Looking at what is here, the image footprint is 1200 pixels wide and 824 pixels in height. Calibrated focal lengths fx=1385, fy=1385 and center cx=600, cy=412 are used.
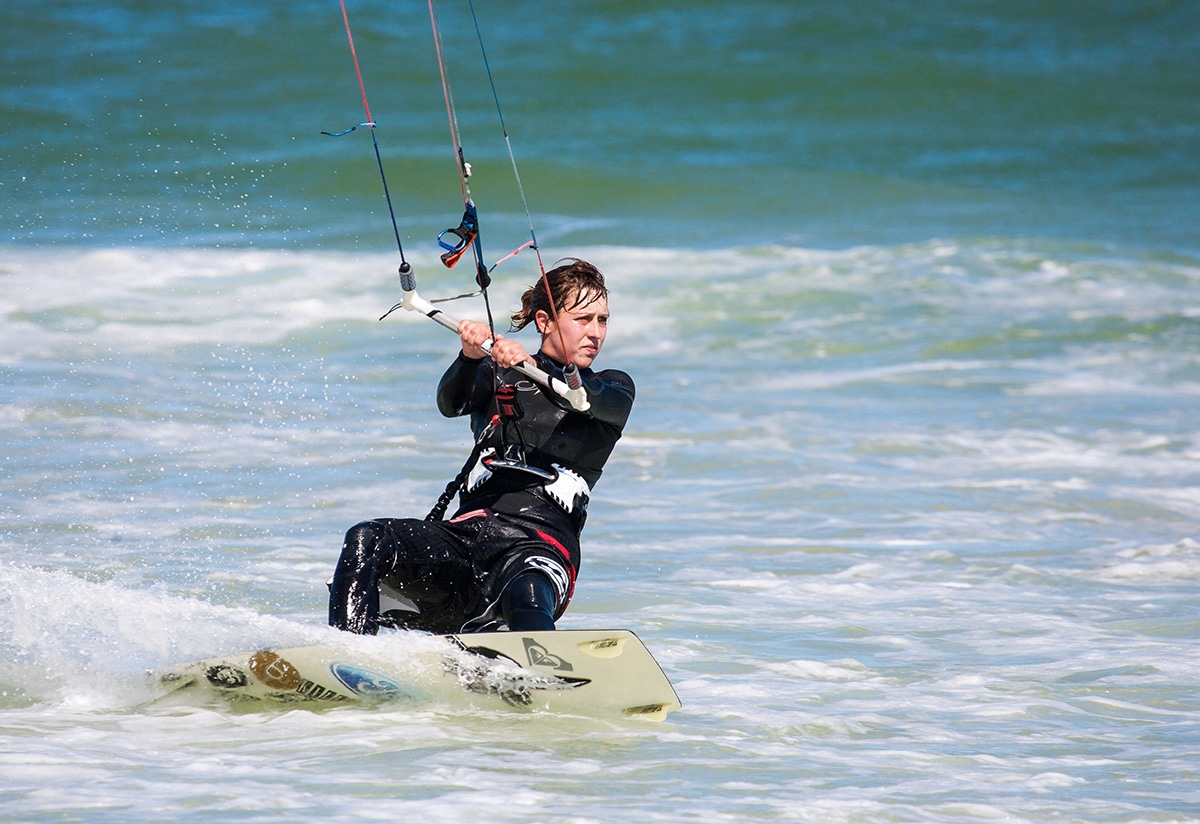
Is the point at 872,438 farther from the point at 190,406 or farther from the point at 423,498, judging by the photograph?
the point at 190,406

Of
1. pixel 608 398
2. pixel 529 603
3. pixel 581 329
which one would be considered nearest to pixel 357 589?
pixel 529 603

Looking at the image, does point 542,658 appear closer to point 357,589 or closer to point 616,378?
point 357,589

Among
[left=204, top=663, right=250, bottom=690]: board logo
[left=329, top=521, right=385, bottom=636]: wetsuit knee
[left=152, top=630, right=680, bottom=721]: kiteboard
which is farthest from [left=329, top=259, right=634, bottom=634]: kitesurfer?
[left=204, top=663, right=250, bottom=690]: board logo

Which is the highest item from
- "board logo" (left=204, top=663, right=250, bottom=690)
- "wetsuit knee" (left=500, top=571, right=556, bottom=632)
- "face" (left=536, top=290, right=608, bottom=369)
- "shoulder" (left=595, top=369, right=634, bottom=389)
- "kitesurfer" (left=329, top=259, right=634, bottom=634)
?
"face" (left=536, top=290, right=608, bottom=369)

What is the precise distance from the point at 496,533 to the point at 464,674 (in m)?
0.47

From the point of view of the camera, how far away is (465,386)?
14.0ft

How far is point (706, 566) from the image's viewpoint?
20.9 feet

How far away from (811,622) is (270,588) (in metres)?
2.16

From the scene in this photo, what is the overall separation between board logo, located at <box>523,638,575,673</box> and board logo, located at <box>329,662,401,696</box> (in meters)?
0.39

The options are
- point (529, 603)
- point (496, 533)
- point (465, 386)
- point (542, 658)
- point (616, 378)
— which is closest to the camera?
point (542, 658)

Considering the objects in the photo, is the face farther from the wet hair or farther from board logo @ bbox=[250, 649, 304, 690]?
board logo @ bbox=[250, 649, 304, 690]

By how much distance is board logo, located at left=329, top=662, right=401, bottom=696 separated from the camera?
3.80m

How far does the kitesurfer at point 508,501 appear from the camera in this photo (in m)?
3.93

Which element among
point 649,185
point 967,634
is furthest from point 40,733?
point 649,185
